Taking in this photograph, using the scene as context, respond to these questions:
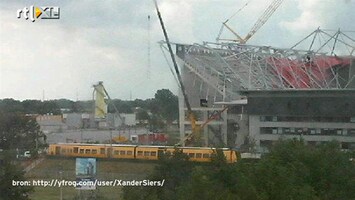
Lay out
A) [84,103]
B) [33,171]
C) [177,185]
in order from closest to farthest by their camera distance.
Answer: [177,185]
[33,171]
[84,103]

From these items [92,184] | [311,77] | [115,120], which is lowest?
[92,184]

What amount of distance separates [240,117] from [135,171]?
15.3 feet

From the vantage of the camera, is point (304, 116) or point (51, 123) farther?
point (304, 116)

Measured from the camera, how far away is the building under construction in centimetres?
897

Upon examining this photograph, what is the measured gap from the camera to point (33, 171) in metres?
5.07

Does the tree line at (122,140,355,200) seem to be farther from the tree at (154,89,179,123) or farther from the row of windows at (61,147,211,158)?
the tree at (154,89,179,123)

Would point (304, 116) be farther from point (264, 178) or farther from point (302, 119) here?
point (264, 178)

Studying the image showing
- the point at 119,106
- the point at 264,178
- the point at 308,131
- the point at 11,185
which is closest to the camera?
the point at 264,178

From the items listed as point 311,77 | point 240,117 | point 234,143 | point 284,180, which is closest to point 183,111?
point 240,117

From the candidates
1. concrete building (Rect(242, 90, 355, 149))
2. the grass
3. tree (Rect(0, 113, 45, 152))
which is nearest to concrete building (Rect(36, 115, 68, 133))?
tree (Rect(0, 113, 45, 152))

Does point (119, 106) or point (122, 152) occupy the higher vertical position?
point (119, 106)

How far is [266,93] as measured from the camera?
9.84 m

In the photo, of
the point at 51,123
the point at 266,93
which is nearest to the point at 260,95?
the point at 266,93

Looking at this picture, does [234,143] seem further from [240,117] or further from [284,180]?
[284,180]
